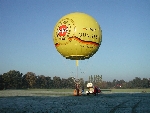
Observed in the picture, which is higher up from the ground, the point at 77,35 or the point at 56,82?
the point at 56,82

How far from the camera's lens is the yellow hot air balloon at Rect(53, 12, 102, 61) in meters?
25.4

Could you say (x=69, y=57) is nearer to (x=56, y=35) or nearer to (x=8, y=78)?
(x=56, y=35)

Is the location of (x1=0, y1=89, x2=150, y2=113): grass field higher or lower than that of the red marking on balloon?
lower

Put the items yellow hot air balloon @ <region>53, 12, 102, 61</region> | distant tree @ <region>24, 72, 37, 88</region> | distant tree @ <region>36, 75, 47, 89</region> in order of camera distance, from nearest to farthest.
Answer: yellow hot air balloon @ <region>53, 12, 102, 61</region> → distant tree @ <region>24, 72, 37, 88</region> → distant tree @ <region>36, 75, 47, 89</region>

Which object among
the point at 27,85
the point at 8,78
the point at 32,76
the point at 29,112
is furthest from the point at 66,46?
the point at 32,76

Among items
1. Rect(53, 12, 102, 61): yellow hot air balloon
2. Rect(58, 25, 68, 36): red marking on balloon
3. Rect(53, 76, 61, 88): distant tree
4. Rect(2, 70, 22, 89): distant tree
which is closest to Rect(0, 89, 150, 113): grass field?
Rect(53, 12, 102, 61): yellow hot air balloon

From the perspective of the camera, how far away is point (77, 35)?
83.0 feet

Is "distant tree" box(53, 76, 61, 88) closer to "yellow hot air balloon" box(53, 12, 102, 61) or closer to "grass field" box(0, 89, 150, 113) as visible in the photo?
"grass field" box(0, 89, 150, 113)

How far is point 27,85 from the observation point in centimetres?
14162

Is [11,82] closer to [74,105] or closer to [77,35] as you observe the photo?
[77,35]

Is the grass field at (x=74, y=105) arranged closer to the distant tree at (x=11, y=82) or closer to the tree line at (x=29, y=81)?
the tree line at (x=29, y=81)

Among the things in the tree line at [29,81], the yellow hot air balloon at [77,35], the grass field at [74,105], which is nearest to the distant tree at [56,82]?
the tree line at [29,81]

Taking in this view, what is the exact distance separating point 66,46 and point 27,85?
121 meters

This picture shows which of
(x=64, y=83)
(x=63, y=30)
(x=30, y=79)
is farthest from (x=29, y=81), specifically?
(x=63, y=30)
